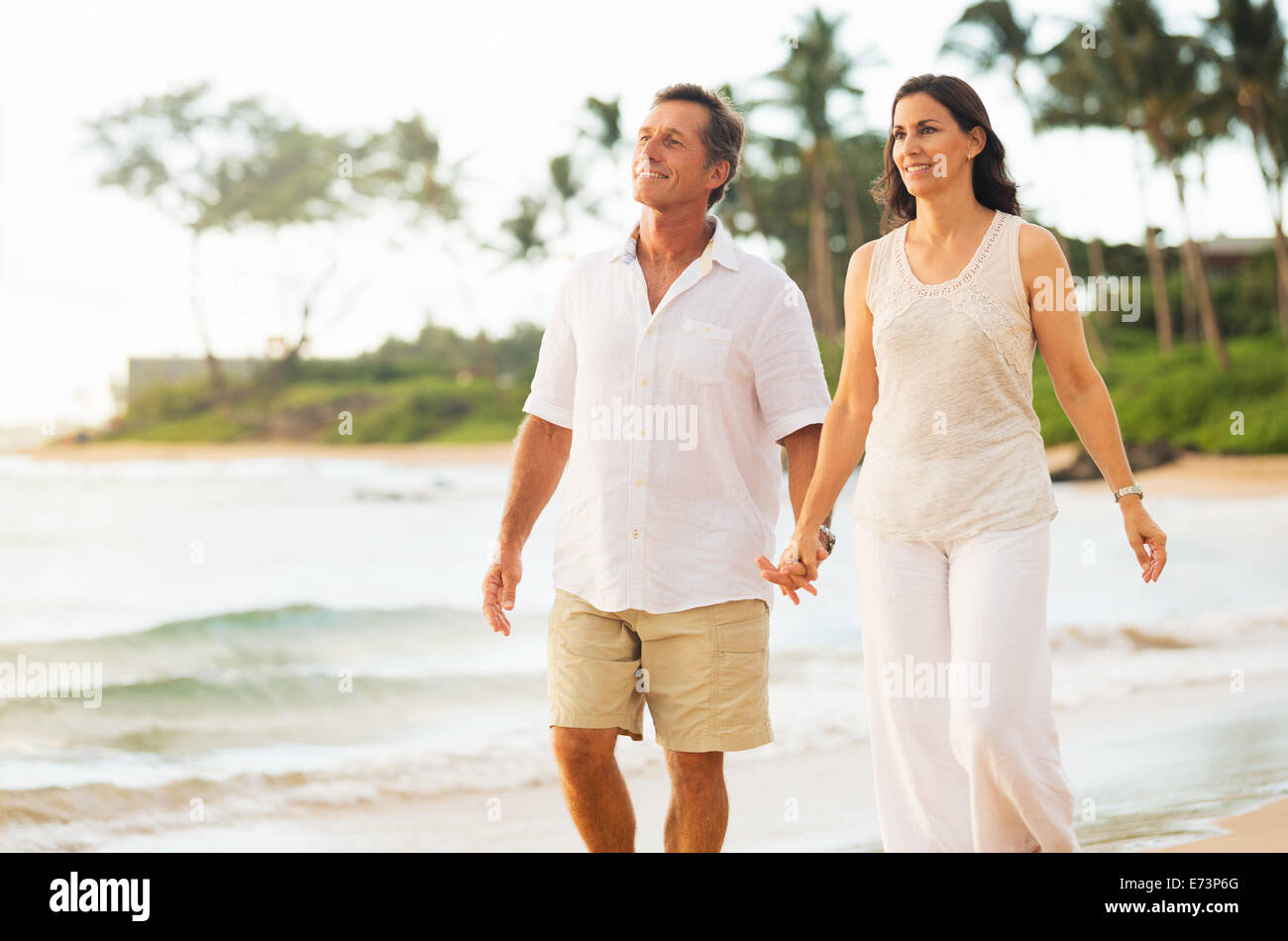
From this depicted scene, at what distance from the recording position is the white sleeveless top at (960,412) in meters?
2.68

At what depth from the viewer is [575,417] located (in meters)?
3.14

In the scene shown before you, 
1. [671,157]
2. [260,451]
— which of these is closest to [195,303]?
[260,451]

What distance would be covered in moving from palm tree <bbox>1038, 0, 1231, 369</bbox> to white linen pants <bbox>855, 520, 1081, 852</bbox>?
27.5m

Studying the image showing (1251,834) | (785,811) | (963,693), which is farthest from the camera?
(785,811)

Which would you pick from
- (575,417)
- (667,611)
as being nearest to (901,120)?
(575,417)

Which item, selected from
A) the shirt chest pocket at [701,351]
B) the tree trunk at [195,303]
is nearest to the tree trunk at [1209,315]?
the shirt chest pocket at [701,351]

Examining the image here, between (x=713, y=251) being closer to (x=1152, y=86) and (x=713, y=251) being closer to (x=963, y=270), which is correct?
(x=963, y=270)

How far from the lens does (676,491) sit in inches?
119

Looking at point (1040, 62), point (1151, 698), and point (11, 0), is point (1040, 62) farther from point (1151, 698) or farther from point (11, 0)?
point (11, 0)

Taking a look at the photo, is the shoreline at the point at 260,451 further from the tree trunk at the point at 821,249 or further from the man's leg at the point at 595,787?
the man's leg at the point at 595,787

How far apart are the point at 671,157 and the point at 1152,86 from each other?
29197 millimetres

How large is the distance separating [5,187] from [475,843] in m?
50.8

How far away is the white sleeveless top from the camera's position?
2.68 m

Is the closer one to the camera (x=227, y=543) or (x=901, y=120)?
(x=901, y=120)
